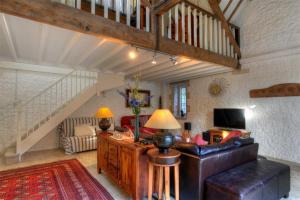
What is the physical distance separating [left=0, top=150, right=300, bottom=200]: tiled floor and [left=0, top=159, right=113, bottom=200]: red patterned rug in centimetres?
12

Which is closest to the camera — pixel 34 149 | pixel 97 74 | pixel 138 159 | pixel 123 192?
pixel 138 159

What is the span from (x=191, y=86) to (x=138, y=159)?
4.84 meters

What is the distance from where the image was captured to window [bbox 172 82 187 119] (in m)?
6.82

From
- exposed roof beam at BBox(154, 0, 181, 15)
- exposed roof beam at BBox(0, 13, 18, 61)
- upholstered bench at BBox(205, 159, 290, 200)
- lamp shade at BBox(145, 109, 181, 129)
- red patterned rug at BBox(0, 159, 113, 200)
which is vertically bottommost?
red patterned rug at BBox(0, 159, 113, 200)

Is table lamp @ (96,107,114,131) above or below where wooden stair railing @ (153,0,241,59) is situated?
below

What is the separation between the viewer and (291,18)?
394 centimetres

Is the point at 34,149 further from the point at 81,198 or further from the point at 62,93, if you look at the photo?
the point at 81,198

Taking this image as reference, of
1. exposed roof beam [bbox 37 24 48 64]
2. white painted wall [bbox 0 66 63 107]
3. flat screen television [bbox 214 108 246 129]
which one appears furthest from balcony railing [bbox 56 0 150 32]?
flat screen television [bbox 214 108 246 129]

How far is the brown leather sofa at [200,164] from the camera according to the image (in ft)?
6.45

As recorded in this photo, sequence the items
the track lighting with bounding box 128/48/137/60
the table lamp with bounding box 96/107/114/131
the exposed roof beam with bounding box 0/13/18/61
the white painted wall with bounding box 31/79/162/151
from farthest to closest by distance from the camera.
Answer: the white painted wall with bounding box 31/79/162/151 → the track lighting with bounding box 128/48/137/60 → the table lamp with bounding box 96/107/114/131 → the exposed roof beam with bounding box 0/13/18/61

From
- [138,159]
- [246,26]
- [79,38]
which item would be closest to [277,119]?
[246,26]

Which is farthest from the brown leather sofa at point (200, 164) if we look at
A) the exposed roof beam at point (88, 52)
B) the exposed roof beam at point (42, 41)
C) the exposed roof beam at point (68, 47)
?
the exposed roof beam at point (42, 41)

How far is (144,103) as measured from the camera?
435 centimetres

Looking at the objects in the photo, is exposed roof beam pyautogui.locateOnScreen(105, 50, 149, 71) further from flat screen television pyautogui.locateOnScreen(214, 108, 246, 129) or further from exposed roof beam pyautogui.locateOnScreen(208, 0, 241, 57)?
flat screen television pyautogui.locateOnScreen(214, 108, 246, 129)
